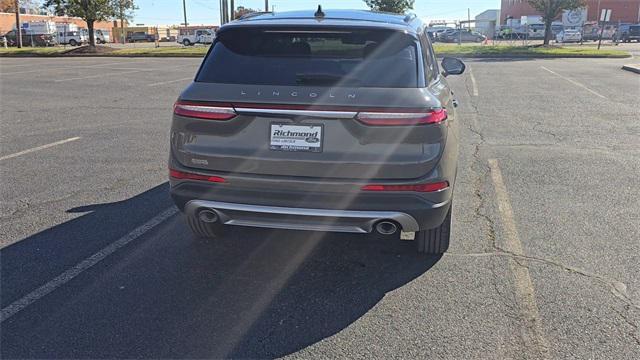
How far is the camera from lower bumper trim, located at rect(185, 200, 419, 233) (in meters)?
3.43

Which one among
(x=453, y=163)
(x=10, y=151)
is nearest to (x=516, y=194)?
(x=453, y=163)

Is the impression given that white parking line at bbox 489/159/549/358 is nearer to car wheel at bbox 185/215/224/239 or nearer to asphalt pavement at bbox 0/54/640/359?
asphalt pavement at bbox 0/54/640/359

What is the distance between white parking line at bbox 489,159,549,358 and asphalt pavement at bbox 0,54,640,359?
0.01 metres

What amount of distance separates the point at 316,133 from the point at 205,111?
74 cm

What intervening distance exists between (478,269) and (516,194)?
201cm

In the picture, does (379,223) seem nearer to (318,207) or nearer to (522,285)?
(318,207)

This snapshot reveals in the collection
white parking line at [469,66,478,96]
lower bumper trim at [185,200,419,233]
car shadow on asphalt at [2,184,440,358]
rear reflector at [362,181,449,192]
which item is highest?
rear reflector at [362,181,449,192]

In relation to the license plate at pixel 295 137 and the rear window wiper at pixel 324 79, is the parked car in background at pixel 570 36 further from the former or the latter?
the license plate at pixel 295 137

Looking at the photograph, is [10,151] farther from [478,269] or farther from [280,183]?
[478,269]

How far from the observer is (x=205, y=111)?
3.51m

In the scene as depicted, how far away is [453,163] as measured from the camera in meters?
3.72

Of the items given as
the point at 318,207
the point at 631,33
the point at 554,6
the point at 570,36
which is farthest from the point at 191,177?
the point at 631,33

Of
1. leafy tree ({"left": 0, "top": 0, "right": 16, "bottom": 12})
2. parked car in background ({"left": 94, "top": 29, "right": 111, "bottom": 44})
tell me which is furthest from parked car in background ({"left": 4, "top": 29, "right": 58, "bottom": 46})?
leafy tree ({"left": 0, "top": 0, "right": 16, "bottom": 12})

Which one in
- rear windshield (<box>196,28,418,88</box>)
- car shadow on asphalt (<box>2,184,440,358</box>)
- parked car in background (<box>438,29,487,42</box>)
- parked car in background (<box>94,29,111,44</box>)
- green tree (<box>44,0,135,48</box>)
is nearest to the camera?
car shadow on asphalt (<box>2,184,440,358</box>)
